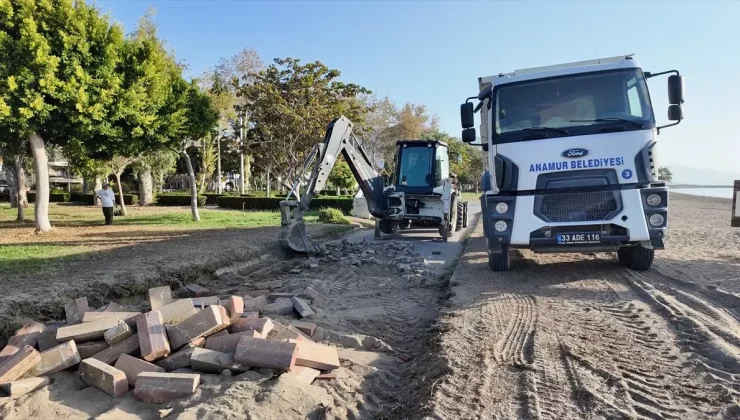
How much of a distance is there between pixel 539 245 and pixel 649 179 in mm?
1784

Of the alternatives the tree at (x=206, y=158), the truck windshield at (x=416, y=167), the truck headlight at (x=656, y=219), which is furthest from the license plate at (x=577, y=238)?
the tree at (x=206, y=158)

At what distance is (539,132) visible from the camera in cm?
718

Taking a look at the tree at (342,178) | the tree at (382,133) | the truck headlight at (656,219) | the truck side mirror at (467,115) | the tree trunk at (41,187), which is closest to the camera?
the truck headlight at (656,219)

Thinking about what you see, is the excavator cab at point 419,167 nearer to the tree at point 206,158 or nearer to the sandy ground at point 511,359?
the sandy ground at point 511,359

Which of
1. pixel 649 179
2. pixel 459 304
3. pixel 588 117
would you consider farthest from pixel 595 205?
pixel 459 304

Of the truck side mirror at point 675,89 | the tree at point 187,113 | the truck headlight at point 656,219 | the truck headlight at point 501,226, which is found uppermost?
the tree at point 187,113

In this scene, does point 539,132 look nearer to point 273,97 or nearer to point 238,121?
point 273,97

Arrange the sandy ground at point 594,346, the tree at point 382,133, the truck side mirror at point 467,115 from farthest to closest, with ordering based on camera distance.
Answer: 1. the tree at point 382,133
2. the truck side mirror at point 467,115
3. the sandy ground at point 594,346

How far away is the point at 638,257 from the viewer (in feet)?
25.2

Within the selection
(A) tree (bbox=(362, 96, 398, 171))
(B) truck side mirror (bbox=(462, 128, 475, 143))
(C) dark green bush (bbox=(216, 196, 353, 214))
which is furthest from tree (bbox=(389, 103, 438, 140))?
(B) truck side mirror (bbox=(462, 128, 475, 143))

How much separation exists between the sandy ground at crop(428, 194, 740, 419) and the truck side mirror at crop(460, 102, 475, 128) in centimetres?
259

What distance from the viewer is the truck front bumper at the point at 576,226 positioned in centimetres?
684

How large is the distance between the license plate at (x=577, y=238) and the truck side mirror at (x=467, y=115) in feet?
7.64

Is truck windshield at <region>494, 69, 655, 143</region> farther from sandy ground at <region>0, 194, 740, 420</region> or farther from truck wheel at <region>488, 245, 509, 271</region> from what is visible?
sandy ground at <region>0, 194, 740, 420</region>
